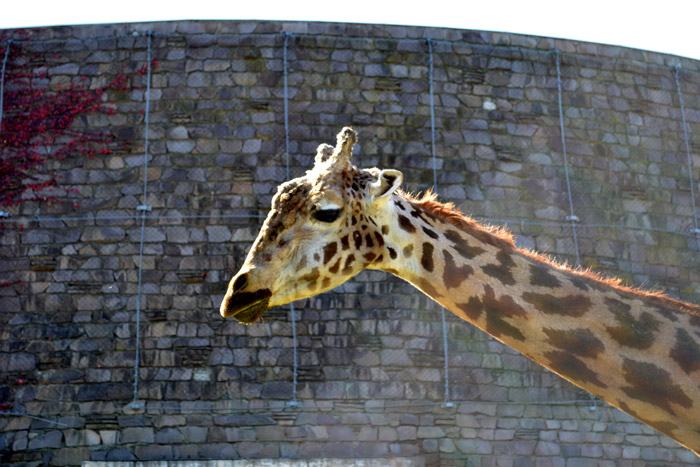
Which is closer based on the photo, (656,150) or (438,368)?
(438,368)

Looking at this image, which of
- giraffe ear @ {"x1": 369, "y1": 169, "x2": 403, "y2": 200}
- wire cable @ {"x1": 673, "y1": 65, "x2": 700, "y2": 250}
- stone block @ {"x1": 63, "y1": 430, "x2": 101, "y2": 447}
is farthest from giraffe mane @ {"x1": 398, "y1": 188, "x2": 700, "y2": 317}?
wire cable @ {"x1": 673, "y1": 65, "x2": 700, "y2": 250}

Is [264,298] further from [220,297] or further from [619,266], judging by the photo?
[619,266]

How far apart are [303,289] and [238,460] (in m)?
7.38

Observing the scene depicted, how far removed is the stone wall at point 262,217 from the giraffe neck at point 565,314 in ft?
24.8

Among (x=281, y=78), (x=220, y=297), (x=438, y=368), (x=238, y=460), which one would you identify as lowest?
(x=238, y=460)

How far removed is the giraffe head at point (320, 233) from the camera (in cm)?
403

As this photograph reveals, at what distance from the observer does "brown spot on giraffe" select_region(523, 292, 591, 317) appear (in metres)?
3.99

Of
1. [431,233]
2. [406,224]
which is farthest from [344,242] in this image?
[431,233]

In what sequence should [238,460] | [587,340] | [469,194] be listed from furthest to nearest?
[469,194] < [238,460] < [587,340]

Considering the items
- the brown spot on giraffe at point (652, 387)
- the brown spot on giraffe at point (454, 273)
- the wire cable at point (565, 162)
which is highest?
the wire cable at point (565, 162)

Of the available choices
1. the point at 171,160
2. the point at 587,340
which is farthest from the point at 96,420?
the point at 587,340

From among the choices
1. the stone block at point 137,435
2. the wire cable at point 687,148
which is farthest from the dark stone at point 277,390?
the wire cable at point 687,148

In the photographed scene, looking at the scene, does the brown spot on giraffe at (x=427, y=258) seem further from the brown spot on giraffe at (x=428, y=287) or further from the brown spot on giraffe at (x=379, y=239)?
the brown spot on giraffe at (x=379, y=239)

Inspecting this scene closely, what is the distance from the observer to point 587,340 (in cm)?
392
